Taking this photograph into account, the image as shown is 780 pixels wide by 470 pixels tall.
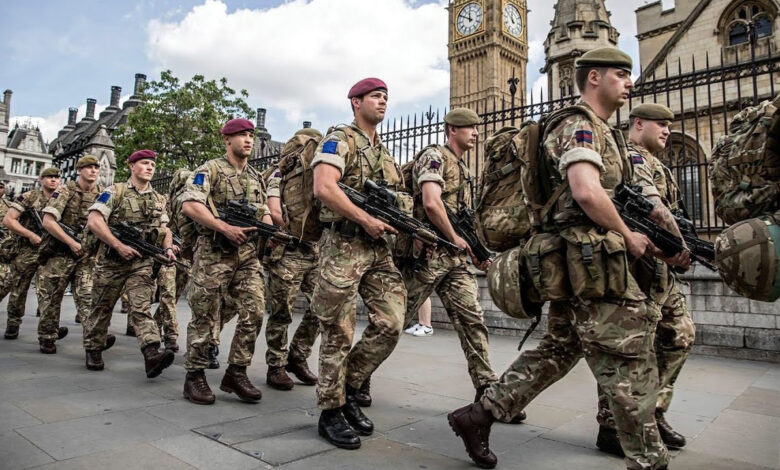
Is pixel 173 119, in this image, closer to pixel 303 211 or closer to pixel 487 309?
pixel 487 309

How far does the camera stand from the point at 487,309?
8.43 meters

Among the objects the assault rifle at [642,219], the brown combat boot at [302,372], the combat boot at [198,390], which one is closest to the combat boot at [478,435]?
the assault rifle at [642,219]

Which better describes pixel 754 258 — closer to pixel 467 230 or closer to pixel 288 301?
pixel 467 230

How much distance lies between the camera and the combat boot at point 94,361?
16.5ft

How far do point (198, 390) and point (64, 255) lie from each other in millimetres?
3600

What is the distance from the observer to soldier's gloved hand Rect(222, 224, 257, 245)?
13.2 ft

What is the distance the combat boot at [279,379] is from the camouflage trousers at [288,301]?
4cm

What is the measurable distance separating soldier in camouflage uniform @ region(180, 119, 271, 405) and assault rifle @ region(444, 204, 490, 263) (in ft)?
5.55

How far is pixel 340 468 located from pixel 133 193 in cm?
427

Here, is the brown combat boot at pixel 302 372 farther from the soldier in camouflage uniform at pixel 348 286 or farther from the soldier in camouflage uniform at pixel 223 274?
the soldier in camouflage uniform at pixel 348 286

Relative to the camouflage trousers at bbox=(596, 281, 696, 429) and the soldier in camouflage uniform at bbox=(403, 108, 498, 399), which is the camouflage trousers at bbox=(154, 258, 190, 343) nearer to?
the soldier in camouflage uniform at bbox=(403, 108, 498, 399)

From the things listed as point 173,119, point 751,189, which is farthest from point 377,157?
point 173,119

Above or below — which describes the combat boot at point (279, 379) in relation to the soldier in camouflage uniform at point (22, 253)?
below

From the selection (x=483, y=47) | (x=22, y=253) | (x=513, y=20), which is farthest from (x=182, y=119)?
(x=513, y=20)
